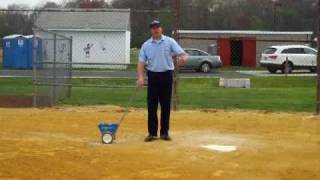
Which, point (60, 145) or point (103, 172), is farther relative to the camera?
point (60, 145)

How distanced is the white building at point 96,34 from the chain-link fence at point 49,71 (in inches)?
860

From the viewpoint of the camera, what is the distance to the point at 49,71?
60.2 feet

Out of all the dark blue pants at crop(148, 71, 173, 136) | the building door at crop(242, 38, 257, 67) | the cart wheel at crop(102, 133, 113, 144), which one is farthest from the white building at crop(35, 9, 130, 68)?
the cart wheel at crop(102, 133, 113, 144)

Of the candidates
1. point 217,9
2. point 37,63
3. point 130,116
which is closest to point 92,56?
point 217,9

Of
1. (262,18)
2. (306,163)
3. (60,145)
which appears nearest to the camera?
(306,163)

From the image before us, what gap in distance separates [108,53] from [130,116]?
3032 centimetres

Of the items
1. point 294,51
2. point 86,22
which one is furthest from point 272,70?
point 86,22

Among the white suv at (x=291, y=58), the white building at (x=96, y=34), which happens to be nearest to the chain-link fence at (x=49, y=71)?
the white suv at (x=291, y=58)

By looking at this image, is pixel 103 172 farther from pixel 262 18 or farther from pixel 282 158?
pixel 262 18

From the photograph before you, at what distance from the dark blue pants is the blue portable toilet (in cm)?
2980

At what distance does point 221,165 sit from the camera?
26.1 ft

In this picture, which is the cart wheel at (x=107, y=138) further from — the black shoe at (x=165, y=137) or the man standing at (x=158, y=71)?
the black shoe at (x=165, y=137)

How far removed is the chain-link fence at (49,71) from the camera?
55.1ft

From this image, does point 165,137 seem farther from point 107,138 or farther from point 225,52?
point 225,52
